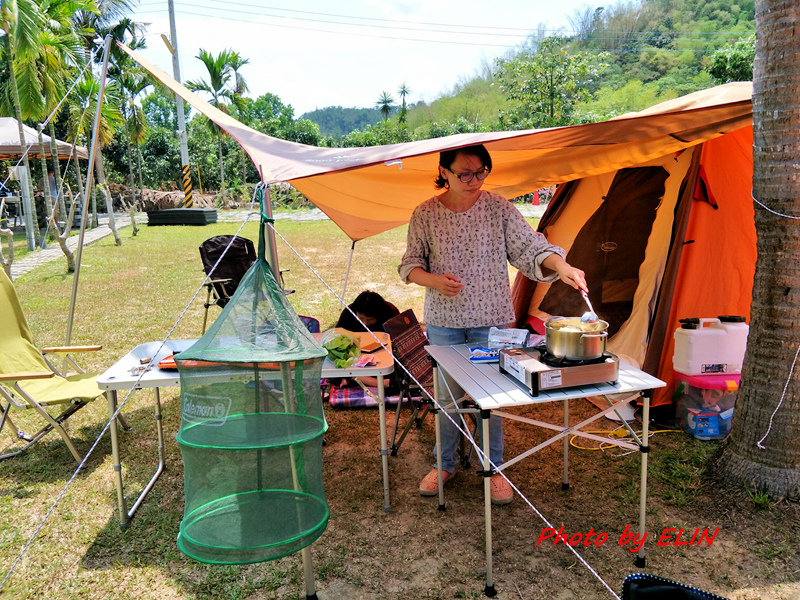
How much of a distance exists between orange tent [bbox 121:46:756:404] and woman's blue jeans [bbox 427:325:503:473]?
2.67ft

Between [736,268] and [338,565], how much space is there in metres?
2.84

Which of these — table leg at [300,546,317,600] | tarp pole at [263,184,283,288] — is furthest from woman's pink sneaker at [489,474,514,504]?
tarp pole at [263,184,283,288]

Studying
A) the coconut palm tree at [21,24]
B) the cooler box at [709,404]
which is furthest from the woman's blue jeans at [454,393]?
the coconut palm tree at [21,24]

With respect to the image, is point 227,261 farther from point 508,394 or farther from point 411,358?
point 508,394

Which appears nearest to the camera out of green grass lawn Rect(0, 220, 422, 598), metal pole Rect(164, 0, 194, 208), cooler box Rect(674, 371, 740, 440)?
green grass lawn Rect(0, 220, 422, 598)

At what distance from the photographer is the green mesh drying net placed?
1787 millimetres

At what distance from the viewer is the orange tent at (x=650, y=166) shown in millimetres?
2635

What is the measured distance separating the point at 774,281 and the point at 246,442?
2.17 meters

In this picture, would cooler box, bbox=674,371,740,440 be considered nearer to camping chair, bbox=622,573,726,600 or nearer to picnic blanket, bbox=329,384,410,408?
picnic blanket, bbox=329,384,410,408

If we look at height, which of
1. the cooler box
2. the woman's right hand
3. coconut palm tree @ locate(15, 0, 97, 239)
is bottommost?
the cooler box

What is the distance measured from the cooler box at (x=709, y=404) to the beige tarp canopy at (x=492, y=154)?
126 cm

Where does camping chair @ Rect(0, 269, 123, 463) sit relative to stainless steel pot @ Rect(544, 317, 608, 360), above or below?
below

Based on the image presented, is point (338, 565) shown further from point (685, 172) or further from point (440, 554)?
point (685, 172)

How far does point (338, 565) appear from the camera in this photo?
92.7 inches
